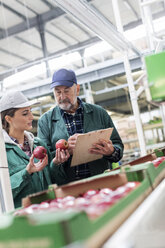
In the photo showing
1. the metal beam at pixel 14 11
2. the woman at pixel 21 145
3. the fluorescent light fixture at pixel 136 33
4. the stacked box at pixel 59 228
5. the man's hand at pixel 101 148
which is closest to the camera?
the stacked box at pixel 59 228

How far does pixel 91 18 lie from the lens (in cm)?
220

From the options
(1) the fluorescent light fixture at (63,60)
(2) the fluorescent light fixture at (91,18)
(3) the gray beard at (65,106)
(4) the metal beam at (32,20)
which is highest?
(4) the metal beam at (32,20)

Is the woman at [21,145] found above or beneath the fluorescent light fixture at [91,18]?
beneath

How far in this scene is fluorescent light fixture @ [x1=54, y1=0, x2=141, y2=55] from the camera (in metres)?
1.96

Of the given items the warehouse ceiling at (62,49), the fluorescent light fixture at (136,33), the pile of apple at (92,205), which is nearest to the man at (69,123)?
the pile of apple at (92,205)

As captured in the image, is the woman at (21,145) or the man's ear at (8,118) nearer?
the woman at (21,145)

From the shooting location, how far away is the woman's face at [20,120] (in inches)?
92.3

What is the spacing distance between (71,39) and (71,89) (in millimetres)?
8618

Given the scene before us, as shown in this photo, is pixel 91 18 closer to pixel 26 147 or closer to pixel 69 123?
pixel 69 123

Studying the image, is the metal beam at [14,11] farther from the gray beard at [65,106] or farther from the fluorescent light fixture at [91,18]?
the gray beard at [65,106]

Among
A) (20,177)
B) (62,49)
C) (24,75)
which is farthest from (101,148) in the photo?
(62,49)

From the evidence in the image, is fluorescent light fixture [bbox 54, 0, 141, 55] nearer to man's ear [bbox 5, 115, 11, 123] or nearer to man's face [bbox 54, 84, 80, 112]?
man's face [bbox 54, 84, 80, 112]

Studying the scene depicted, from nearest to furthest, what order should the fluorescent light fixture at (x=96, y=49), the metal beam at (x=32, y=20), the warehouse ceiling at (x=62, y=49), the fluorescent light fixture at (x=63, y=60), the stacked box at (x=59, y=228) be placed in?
the stacked box at (x=59, y=228) → the warehouse ceiling at (x=62, y=49) → the fluorescent light fixture at (x=96, y=49) → the fluorescent light fixture at (x=63, y=60) → the metal beam at (x=32, y=20)

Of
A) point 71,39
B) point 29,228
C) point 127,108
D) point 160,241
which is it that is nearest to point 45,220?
point 29,228
